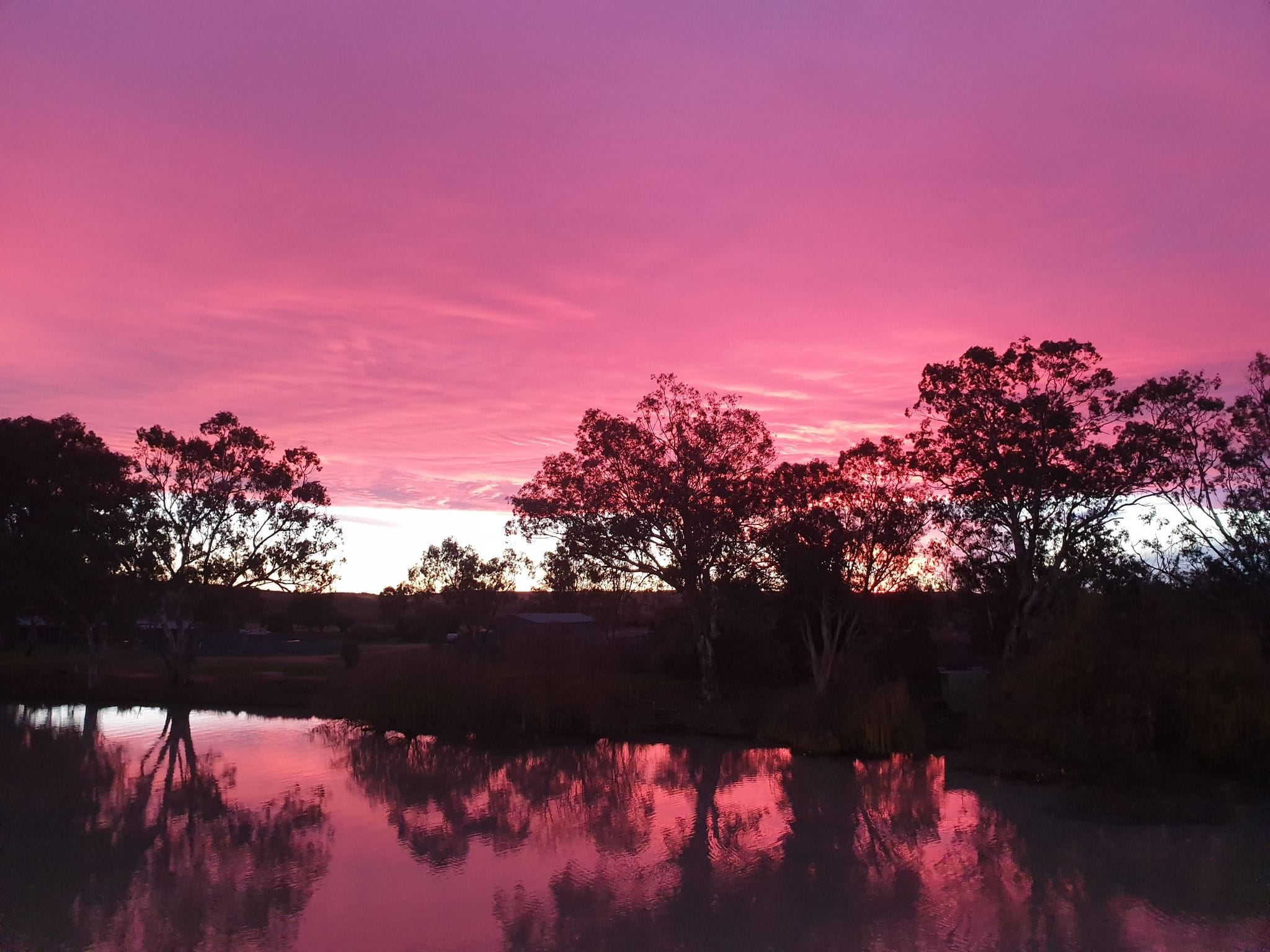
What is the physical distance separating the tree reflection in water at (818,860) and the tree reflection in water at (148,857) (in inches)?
65.1

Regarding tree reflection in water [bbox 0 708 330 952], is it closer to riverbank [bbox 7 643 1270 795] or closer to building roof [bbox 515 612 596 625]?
riverbank [bbox 7 643 1270 795]

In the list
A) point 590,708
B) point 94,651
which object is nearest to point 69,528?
point 94,651

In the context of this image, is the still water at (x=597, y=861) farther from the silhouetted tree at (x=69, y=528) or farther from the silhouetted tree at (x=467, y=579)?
the silhouetted tree at (x=467, y=579)

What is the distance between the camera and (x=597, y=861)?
11.1 m

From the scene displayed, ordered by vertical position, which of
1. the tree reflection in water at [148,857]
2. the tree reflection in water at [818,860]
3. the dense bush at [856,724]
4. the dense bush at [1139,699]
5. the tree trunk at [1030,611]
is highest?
the tree trunk at [1030,611]

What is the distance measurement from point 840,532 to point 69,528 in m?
21.8

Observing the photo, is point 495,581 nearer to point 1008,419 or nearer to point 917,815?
→ point 1008,419

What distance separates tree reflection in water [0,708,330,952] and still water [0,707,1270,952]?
4cm

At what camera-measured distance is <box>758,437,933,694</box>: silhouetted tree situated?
80.4ft

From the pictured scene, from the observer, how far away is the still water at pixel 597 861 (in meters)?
8.59

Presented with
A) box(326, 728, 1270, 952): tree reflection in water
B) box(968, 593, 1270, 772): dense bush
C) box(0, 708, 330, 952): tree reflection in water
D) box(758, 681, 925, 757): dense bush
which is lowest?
box(0, 708, 330, 952): tree reflection in water

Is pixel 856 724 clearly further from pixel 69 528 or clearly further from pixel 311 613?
pixel 311 613

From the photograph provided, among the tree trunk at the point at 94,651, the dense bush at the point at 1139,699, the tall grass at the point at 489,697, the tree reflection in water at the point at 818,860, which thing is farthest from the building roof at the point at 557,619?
the dense bush at the point at 1139,699

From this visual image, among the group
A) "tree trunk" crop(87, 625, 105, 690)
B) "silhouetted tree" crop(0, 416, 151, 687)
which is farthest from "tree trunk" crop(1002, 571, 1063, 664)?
"tree trunk" crop(87, 625, 105, 690)
